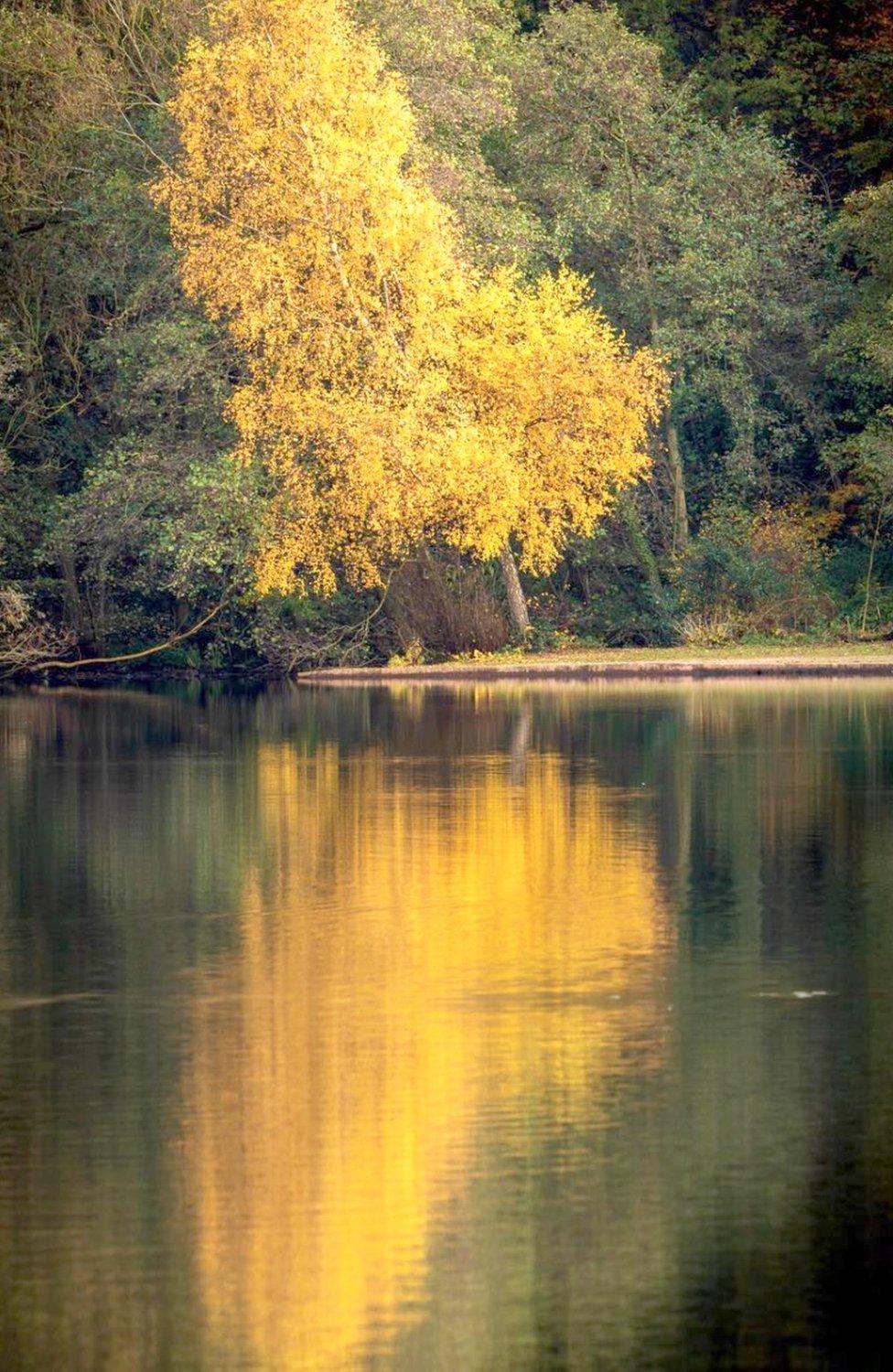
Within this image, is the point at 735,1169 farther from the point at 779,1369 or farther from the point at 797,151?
the point at 797,151

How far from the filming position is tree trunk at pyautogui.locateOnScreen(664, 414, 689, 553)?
5131cm

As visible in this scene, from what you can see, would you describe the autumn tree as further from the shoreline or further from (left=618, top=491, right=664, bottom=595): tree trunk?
the shoreline

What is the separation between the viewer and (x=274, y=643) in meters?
50.3

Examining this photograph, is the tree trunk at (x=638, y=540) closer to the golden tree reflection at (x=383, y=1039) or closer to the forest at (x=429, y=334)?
the forest at (x=429, y=334)

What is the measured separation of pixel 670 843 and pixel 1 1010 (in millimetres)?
7509

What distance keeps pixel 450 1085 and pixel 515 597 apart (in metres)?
39.2

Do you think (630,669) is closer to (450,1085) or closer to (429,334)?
(429,334)

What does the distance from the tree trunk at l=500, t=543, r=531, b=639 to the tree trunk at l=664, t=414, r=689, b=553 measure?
367 centimetres

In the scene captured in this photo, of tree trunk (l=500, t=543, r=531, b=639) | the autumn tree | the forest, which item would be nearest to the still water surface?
the forest

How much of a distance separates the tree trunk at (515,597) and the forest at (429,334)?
0.08 metres

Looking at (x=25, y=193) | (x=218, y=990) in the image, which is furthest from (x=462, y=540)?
(x=218, y=990)

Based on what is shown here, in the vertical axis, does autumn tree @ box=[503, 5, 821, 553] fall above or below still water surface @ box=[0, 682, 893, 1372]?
above

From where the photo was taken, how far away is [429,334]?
151 feet

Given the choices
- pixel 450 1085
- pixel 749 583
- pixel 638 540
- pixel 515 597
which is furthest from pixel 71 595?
pixel 450 1085
